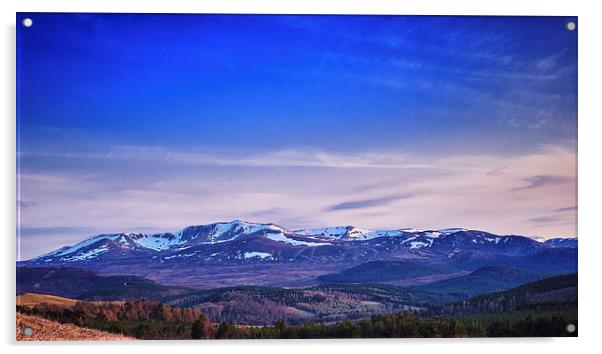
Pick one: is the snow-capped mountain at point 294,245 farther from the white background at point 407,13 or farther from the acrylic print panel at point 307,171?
the white background at point 407,13

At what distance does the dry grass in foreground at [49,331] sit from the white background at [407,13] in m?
0.04

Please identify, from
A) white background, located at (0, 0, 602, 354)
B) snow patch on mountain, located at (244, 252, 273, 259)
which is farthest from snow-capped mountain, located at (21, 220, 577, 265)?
white background, located at (0, 0, 602, 354)

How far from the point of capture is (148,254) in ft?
16.5

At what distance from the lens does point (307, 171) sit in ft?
16.7

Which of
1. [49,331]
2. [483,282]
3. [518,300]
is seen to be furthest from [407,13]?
[49,331]

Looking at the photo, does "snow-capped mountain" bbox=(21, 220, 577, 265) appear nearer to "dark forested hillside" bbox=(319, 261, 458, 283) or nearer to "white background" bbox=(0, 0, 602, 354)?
"dark forested hillside" bbox=(319, 261, 458, 283)

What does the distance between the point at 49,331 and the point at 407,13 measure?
2893 mm

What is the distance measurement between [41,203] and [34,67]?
82 cm

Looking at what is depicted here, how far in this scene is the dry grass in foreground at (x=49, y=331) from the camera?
4836mm

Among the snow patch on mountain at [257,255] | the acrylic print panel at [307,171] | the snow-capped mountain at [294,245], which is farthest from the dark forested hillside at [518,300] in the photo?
the snow patch on mountain at [257,255]

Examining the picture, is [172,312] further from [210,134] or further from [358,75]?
[358,75]

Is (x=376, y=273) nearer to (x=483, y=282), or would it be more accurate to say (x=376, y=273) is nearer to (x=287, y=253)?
(x=287, y=253)

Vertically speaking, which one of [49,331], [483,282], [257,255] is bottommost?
[49,331]
